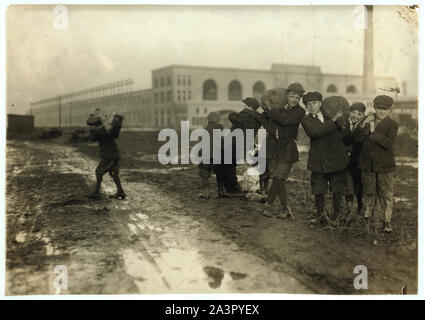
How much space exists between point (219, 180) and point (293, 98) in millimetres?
2241

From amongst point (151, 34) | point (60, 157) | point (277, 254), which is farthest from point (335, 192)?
point (60, 157)

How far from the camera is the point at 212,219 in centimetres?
507

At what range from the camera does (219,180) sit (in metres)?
6.36

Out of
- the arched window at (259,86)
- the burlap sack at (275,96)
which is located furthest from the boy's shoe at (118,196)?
the arched window at (259,86)

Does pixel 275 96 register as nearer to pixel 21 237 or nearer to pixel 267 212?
pixel 267 212

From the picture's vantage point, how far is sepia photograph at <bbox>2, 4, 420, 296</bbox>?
3.64 metres

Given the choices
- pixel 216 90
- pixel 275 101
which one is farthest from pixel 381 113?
pixel 216 90

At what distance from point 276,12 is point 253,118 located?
1700 mm

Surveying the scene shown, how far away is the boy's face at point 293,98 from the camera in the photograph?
4.80 m

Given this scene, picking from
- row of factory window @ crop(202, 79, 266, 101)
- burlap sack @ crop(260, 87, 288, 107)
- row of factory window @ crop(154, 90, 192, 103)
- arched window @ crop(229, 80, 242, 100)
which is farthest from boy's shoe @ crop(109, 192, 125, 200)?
arched window @ crop(229, 80, 242, 100)

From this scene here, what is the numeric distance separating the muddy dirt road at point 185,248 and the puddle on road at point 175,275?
0.03ft

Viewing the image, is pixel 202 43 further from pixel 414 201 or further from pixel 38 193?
pixel 414 201

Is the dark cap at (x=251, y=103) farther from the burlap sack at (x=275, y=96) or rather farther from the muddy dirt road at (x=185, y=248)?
the muddy dirt road at (x=185, y=248)

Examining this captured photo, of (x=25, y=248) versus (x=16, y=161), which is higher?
(x=16, y=161)
